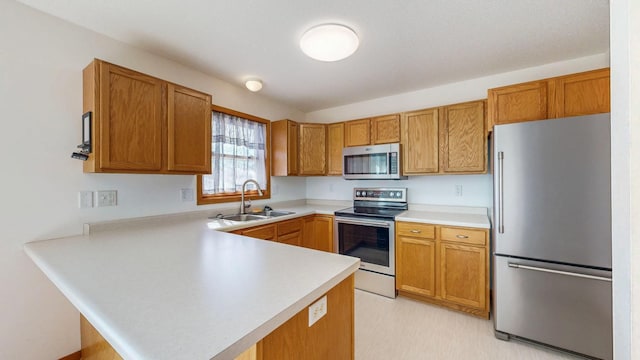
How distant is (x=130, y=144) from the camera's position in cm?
179

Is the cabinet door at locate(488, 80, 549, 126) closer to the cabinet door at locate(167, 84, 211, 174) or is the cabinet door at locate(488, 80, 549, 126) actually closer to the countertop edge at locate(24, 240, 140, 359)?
the cabinet door at locate(167, 84, 211, 174)

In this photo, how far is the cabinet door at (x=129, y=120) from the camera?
1.67 meters

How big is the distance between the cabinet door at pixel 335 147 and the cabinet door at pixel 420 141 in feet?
2.85

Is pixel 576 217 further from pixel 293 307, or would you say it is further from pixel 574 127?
pixel 293 307

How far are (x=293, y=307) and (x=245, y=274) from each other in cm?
32

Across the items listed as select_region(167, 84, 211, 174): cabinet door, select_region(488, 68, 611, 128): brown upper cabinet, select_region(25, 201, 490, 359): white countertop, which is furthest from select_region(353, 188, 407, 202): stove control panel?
select_region(25, 201, 490, 359): white countertop

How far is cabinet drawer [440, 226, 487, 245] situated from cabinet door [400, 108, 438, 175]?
708 mm

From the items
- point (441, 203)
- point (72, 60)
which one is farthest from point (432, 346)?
point (72, 60)

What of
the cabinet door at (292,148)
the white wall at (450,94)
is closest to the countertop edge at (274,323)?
the cabinet door at (292,148)

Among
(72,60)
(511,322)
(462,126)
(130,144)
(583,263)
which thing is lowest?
(511,322)

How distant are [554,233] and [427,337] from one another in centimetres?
123

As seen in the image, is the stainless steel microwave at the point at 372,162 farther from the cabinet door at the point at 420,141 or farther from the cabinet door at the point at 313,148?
the cabinet door at the point at 313,148

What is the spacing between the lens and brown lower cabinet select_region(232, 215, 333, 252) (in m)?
2.69

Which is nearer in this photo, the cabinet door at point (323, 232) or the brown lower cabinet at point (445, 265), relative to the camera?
the brown lower cabinet at point (445, 265)
